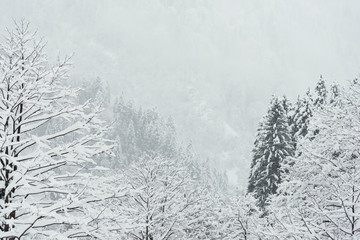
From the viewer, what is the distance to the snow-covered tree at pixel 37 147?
557 cm

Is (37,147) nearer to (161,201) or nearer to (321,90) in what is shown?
(161,201)

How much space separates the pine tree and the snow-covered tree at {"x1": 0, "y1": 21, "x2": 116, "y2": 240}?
22582mm

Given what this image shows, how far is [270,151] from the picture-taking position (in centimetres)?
2906

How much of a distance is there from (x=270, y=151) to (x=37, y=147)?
995 inches

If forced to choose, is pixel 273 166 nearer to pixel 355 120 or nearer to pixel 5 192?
pixel 355 120

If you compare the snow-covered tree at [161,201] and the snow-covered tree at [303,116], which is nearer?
the snow-covered tree at [161,201]

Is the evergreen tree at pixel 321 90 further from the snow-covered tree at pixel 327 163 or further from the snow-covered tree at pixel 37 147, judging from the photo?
the snow-covered tree at pixel 37 147

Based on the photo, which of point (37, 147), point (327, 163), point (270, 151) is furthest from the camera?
point (270, 151)

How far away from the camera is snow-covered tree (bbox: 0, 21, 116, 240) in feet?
18.3

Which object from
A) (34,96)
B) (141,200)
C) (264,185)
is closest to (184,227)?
(141,200)

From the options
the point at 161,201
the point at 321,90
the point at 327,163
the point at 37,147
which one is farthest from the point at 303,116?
the point at 37,147

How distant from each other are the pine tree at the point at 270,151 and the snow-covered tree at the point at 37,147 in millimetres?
22582

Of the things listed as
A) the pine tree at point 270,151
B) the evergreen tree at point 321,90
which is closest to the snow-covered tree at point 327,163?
the pine tree at point 270,151

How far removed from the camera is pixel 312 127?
1011cm
